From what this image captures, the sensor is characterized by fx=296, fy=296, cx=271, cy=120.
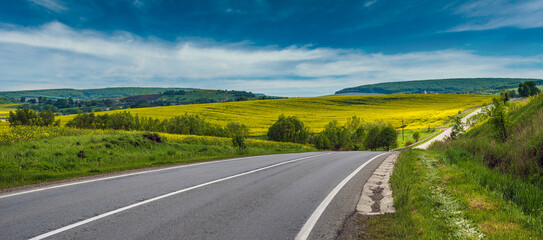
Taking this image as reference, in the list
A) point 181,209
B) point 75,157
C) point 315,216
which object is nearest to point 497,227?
point 315,216

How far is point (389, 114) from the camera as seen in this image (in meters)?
109

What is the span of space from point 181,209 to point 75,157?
9.41 metres

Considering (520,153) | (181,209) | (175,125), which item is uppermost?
(520,153)

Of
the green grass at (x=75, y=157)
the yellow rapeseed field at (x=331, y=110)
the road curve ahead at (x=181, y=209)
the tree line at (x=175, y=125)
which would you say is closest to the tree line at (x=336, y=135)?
the yellow rapeseed field at (x=331, y=110)

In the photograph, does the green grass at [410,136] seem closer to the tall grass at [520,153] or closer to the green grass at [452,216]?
the tall grass at [520,153]

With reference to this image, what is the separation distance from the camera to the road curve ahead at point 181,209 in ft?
15.4

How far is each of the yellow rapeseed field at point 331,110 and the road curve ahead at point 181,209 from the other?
66.6m

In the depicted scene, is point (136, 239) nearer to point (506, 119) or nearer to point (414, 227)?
point (414, 227)

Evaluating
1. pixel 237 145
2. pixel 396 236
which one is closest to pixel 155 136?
pixel 237 145

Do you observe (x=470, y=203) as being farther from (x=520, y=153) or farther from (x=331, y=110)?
(x=331, y=110)

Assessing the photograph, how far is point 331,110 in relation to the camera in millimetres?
117500

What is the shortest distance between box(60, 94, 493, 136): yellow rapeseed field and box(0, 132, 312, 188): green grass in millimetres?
58385

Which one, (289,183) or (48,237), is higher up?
(48,237)

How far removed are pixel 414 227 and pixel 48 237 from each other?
5.51 m
